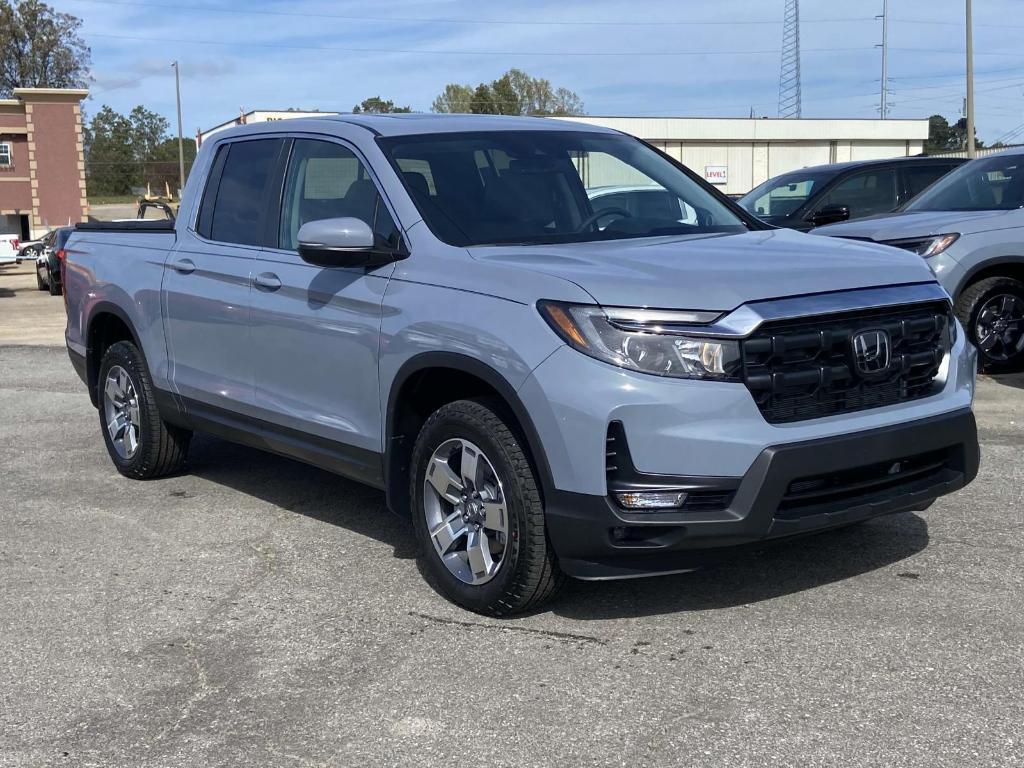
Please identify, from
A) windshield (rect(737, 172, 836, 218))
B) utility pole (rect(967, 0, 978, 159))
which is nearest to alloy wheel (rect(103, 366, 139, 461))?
windshield (rect(737, 172, 836, 218))

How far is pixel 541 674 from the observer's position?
13.4 feet

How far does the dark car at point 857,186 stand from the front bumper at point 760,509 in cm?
801

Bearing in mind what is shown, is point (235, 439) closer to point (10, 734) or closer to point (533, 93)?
point (10, 734)

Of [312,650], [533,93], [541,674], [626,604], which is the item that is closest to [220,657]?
[312,650]

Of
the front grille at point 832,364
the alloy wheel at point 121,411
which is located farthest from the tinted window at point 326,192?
the alloy wheel at point 121,411

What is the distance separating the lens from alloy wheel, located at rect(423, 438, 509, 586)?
4547 mm

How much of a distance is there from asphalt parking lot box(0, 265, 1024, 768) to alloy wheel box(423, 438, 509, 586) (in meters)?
0.22

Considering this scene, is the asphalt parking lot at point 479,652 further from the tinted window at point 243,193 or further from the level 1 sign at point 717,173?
the level 1 sign at point 717,173

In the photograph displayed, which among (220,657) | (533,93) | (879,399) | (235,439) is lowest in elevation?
(220,657)

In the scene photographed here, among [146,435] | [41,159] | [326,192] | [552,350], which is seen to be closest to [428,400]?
[552,350]

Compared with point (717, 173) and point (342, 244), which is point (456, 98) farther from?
point (342, 244)

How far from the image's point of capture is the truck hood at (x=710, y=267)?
4.14m

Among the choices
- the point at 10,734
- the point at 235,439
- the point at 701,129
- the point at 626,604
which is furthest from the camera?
the point at 701,129

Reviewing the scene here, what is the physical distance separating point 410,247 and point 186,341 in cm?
198
